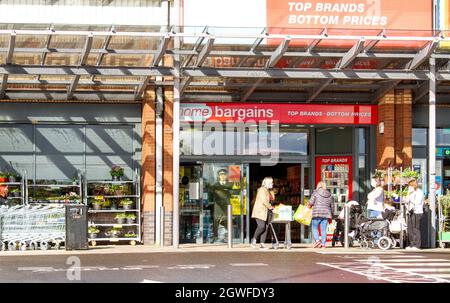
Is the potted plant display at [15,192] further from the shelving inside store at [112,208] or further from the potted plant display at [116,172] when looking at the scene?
the potted plant display at [116,172]

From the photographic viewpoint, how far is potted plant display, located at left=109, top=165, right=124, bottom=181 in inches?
938

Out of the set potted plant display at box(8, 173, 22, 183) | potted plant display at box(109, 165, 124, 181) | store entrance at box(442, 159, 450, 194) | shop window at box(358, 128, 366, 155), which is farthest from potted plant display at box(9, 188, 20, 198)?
store entrance at box(442, 159, 450, 194)

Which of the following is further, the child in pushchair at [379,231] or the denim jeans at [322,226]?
the denim jeans at [322,226]

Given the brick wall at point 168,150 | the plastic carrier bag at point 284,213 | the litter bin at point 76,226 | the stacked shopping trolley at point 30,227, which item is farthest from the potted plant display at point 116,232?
the plastic carrier bag at point 284,213

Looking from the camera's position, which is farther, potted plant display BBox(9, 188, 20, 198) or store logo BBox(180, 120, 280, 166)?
store logo BBox(180, 120, 280, 166)

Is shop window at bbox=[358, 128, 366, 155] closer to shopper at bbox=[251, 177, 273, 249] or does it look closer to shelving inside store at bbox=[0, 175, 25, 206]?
shopper at bbox=[251, 177, 273, 249]

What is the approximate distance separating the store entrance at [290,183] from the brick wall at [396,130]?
87.3 inches

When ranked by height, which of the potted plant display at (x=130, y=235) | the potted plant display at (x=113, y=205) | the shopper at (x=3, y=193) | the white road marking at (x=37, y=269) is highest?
the shopper at (x=3, y=193)

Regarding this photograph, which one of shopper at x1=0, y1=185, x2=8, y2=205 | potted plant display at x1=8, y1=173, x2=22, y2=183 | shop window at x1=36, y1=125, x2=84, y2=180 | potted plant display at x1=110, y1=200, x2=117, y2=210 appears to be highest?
shop window at x1=36, y1=125, x2=84, y2=180

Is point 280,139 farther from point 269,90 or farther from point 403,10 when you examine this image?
point 403,10

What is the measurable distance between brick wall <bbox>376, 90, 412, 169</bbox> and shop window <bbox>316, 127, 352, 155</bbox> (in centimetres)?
Answer: 112

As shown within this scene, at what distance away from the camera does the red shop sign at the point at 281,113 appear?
950 inches
